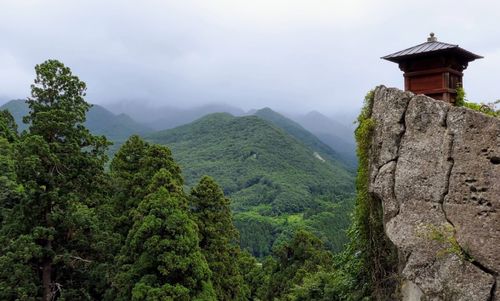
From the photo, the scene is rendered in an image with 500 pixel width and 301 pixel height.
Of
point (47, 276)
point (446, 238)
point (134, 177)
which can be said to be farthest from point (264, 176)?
point (446, 238)

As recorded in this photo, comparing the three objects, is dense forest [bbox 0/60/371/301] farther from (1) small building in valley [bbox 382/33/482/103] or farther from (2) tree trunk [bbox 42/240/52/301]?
(1) small building in valley [bbox 382/33/482/103]

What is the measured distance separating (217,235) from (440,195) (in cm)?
1346

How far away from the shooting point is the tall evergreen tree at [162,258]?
1636cm

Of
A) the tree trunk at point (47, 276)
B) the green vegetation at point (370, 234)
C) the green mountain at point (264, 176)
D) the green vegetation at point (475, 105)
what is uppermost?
the green vegetation at point (475, 105)

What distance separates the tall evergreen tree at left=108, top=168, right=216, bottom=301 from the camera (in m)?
16.4

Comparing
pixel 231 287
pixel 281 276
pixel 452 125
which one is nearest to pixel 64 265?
pixel 231 287

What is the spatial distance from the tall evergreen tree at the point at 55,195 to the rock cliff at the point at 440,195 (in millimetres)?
11612

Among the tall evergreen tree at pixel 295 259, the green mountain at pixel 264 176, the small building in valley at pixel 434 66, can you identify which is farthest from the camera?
the green mountain at pixel 264 176

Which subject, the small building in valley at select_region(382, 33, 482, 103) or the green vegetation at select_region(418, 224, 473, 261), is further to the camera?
the small building in valley at select_region(382, 33, 482, 103)

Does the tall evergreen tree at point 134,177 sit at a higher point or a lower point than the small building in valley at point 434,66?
lower

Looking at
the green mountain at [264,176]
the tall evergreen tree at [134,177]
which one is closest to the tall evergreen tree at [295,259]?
the tall evergreen tree at [134,177]

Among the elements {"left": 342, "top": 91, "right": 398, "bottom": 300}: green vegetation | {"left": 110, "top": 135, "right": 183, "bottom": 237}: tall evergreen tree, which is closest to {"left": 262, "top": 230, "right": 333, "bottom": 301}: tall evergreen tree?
{"left": 110, "top": 135, "right": 183, "bottom": 237}: tall evergreen tree

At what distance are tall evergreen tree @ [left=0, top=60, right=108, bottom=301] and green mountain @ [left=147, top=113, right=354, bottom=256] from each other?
52163mm

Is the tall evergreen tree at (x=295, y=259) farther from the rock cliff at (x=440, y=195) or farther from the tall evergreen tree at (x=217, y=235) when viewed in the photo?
the rock cliff at (x=440, y=195)
